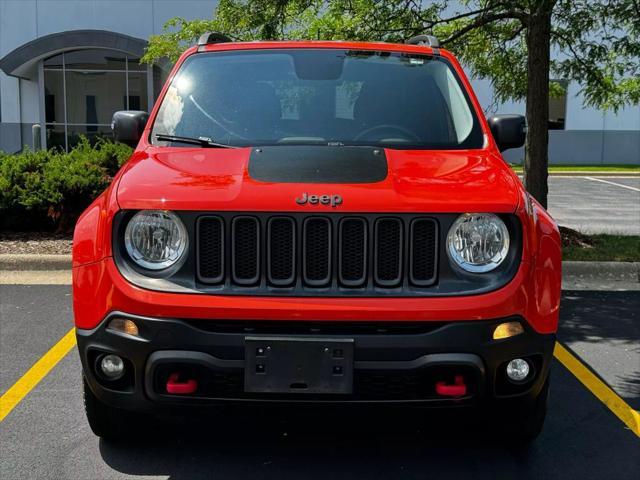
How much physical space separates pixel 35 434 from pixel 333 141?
2032 mm

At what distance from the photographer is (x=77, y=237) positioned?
3.55 meters

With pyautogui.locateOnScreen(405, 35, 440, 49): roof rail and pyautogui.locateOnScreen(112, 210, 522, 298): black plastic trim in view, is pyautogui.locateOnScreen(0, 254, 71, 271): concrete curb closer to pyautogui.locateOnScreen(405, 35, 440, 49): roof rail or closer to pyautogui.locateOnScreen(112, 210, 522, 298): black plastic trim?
pyautogui.locateOnScreen(405, 35, 440, 49): roof rail

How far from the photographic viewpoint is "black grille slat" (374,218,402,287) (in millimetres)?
3315

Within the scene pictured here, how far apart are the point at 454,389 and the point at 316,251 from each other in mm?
758

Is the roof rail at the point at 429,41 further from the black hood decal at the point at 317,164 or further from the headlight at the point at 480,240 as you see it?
the headlight at the point at 480,240

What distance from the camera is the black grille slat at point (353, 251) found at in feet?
10.9

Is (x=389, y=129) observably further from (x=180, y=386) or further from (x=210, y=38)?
(x=180, y=386)

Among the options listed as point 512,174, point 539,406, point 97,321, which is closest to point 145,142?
point 97,321

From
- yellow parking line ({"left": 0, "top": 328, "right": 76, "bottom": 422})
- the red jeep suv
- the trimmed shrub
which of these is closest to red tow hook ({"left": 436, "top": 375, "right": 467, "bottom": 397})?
the red jeep suv

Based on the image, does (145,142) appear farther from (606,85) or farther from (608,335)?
(606,85)

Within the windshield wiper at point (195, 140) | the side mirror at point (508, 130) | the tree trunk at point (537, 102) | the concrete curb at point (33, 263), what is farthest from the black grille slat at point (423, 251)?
the tree trunk at point (537, 102)

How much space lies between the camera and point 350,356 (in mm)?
3186

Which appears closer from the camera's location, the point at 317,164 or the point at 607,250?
the point at 317,164

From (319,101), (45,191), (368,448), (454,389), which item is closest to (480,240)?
(454,389)
